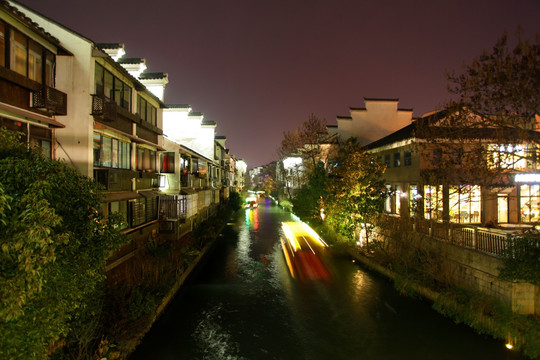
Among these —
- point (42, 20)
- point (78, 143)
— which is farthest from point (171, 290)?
point (42, 20)

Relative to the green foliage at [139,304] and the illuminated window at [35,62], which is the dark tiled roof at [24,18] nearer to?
the illuminated window at [35,62]

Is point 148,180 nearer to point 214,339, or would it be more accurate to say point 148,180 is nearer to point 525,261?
point 214,339

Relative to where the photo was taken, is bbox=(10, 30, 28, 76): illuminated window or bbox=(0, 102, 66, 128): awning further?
bbox=(10, 30, 28, 76): illuminated window

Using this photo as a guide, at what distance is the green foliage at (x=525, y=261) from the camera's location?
10.4 metres

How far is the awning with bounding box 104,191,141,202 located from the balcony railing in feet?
12.3

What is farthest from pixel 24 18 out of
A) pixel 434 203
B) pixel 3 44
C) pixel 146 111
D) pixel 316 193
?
pixel 316 193

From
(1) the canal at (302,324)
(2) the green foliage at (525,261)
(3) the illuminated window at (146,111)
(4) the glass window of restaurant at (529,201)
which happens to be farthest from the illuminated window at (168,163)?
(4) the glass window of restaurant at (529,201)

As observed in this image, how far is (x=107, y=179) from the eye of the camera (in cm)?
1391

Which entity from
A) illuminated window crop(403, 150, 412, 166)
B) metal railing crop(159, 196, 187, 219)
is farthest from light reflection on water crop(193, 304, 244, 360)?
illuminated window crop(403, 150, 412, 166)

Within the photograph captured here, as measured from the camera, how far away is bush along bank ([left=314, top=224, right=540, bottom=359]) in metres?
10.0

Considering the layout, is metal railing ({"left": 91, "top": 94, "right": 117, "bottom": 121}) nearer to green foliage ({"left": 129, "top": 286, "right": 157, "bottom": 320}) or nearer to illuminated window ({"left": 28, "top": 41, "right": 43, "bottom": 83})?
illuminated window ({"left": 28, "top": 41, "right": 43, "bottom": 83})

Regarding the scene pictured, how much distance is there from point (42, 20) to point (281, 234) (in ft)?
85.5

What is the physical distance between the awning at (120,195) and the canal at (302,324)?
5.10 meters

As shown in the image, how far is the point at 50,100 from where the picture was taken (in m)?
11.4
